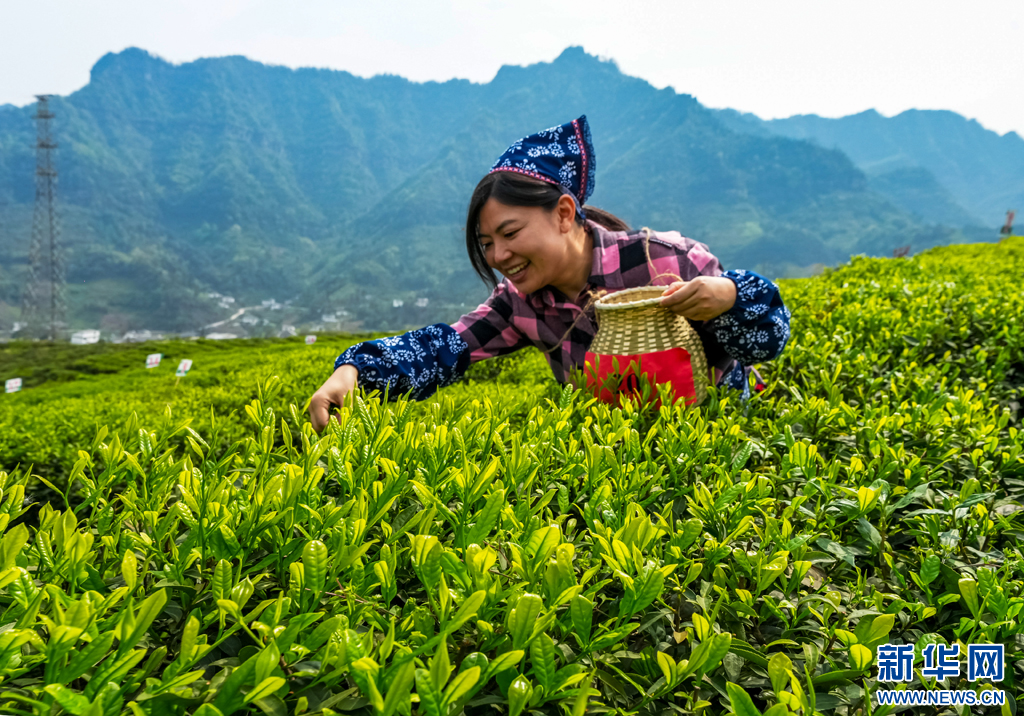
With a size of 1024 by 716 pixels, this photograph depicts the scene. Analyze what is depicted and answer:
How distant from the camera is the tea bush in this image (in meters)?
0.60

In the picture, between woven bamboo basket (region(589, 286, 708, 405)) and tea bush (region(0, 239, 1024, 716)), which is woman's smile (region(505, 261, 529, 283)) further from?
tea bush (region(0, 239, 1024, 716))

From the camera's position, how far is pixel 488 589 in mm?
696

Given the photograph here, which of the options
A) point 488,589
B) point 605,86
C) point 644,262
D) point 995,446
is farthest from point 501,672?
point 605,86

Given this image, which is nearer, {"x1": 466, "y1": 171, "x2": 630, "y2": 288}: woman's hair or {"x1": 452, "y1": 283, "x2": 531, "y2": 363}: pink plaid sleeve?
{"x1": 466, "y1": 171, "x2": 630, "y2": 288}: woman's hair

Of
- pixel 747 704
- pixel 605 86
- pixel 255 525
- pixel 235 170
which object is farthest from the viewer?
pixel 605 86

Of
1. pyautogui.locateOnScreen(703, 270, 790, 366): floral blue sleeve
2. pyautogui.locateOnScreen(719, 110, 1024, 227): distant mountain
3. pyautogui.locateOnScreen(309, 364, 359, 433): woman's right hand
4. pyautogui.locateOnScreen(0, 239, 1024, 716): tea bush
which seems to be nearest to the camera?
pyautogui.locateOnScreen(0, 239, 1024, 716): tea bush

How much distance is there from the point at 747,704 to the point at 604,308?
1251 millimetres

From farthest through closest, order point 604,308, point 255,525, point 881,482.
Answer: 1. point 604,308
2. point 881,482
3. point 255,525

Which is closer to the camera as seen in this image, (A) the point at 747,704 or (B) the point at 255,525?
(A) the point at 747,704

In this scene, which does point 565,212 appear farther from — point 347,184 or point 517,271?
point 347,184

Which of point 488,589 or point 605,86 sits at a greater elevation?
point 605,86

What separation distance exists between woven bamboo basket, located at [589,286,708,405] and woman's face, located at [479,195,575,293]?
44cm

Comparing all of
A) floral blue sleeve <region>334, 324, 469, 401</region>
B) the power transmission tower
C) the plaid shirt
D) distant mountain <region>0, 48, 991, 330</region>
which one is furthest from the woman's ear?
the power transmission tower

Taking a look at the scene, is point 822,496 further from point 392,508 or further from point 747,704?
point 392,508
